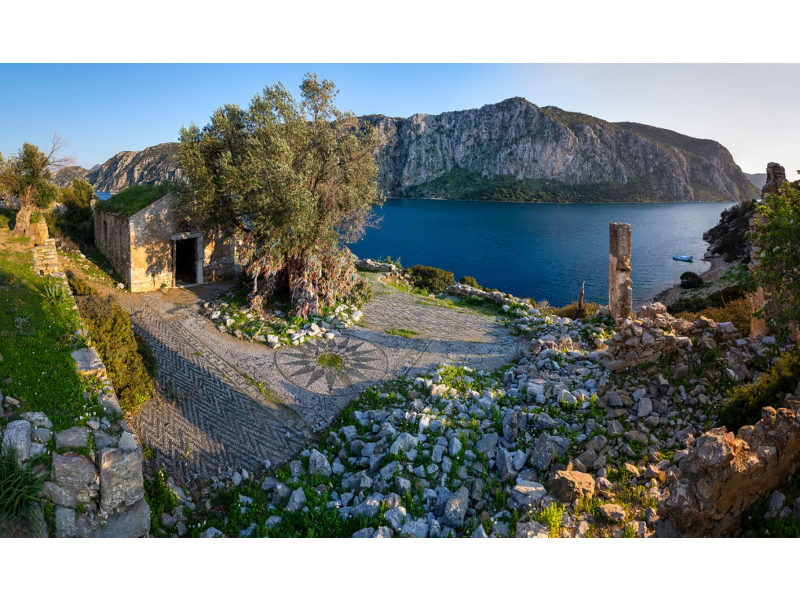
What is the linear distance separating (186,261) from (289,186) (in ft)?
36.8

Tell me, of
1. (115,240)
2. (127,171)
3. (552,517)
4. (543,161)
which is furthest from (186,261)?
(543,161)

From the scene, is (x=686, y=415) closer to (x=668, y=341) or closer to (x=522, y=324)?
(x=668, y=341)

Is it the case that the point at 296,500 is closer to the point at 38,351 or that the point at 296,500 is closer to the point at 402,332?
the point at 38,351

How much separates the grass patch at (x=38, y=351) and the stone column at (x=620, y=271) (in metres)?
16.6

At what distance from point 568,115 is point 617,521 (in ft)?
627

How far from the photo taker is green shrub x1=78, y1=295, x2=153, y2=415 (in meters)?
11.0

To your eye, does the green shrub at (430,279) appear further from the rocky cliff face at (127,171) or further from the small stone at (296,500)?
the rocky cliff face at (127,171)

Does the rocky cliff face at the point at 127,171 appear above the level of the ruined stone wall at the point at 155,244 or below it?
above

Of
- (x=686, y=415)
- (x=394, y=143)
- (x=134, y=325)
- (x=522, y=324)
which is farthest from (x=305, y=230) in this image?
(x=394, y=143)

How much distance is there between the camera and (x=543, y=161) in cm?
15425

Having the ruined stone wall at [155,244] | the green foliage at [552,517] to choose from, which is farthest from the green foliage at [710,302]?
the ruined stone wall at [155,244]

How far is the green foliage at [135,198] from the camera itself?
817 inches

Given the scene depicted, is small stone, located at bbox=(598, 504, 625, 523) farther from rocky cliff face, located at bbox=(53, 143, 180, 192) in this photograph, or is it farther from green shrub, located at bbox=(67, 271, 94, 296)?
rocky cliff face, located at bbox=(53, 143, 180, 192)

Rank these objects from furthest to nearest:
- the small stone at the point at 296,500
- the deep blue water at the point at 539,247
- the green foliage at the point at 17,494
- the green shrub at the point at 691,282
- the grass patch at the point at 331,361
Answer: the deep blue water at the point at 539,247
the green shrub at the point at 691,282
the grass patch at the point at 331,361
the small stone at the point at 296,500
the green foliage at the point at 17,494
